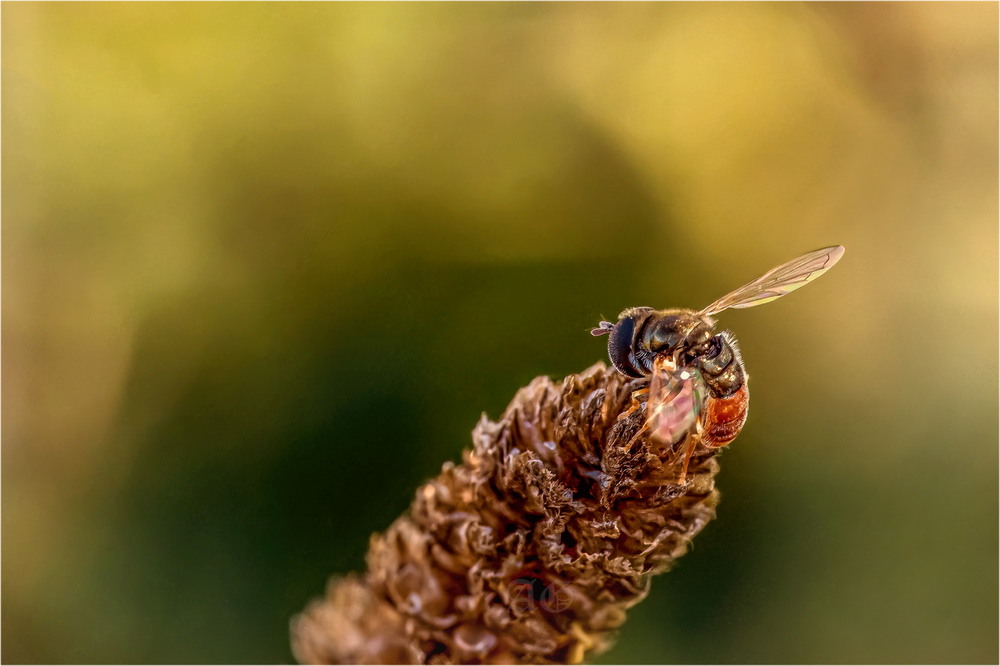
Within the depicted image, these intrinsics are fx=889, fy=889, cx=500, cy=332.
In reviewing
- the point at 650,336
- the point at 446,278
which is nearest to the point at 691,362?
the point at 650,336

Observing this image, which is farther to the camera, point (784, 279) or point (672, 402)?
point (784, 279)

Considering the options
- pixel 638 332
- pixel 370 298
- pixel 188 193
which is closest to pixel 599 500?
pixel 638 332

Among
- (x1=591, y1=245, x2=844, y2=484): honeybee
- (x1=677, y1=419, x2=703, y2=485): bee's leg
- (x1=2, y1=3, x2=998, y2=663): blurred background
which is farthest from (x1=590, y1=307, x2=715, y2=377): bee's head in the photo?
(x1=2, y1=3, x2=998, y2=663): blurred background

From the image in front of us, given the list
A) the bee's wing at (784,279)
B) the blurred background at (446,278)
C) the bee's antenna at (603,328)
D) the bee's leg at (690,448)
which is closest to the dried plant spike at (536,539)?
the bee's leg at (690,448)

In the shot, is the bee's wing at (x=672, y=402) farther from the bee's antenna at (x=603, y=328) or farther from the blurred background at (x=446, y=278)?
the blurred background at (x=446, y=278)

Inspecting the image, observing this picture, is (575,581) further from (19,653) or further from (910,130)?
(910,130)

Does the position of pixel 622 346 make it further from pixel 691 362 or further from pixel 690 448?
pixel 690 448
